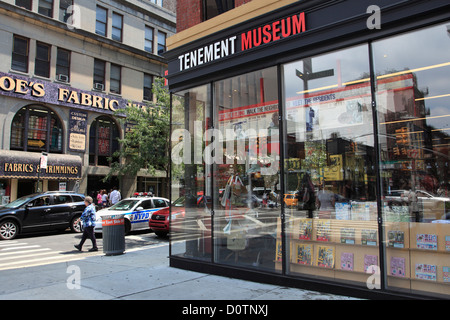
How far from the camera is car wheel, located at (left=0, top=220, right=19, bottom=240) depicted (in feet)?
43.2

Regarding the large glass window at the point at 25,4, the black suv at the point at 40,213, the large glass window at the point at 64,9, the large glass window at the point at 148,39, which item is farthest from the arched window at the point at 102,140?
the black suv at the point at 40,213

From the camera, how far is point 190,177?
8.95 m

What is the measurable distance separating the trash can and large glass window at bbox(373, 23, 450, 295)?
7.33 m

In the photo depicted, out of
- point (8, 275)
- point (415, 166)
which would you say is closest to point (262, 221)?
point (415, 166)

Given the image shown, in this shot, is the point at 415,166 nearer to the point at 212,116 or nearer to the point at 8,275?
the point at 212,116

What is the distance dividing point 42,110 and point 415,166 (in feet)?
72.2

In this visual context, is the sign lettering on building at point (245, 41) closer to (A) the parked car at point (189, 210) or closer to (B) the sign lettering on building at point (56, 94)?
(A) the parked car at point (189, 210)

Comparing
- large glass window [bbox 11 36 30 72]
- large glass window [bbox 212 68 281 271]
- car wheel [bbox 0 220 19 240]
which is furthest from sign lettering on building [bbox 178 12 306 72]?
large glass window [bbox 11 36 30 72]

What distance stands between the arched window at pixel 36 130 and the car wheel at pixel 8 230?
869cm

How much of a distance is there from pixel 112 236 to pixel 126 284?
3593 millimetres

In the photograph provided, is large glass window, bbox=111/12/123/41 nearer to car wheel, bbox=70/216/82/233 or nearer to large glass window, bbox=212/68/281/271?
car wheel, bbox=70/216/82/233

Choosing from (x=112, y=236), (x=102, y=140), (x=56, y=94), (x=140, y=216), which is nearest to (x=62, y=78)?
(x=56, y=94)

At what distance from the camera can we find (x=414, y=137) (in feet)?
22.7

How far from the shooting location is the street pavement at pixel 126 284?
570 cm
